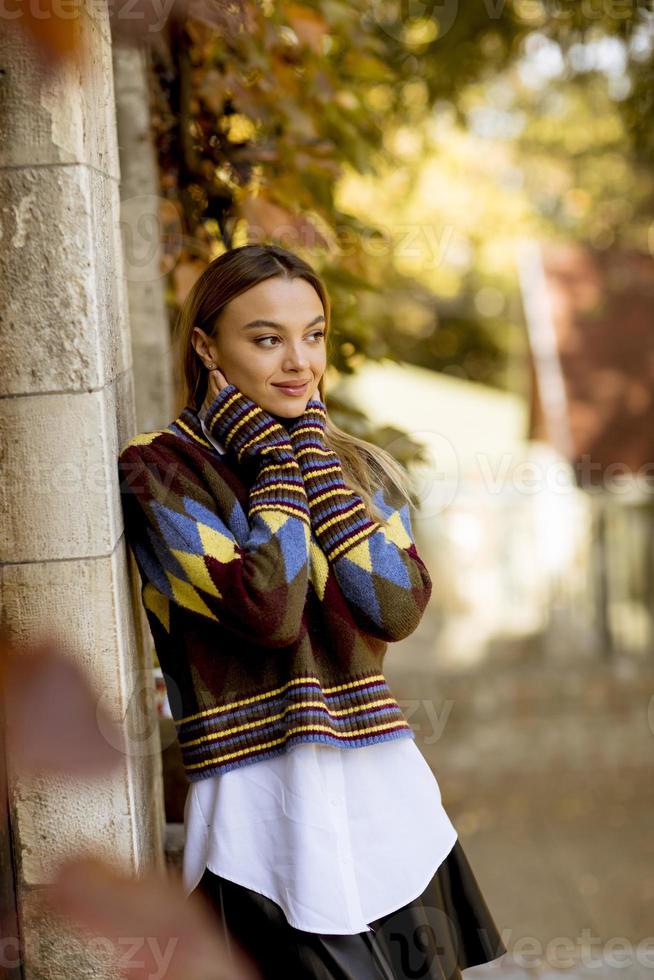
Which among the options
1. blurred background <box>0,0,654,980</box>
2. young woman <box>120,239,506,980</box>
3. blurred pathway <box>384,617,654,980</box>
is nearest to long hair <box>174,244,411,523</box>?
young woman <box>120,239,506,980</box>

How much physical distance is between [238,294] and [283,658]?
60cm

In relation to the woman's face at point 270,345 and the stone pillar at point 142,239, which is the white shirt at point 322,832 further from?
the stone pillar at point 142,239

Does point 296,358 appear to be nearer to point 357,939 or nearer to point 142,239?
point 357,939

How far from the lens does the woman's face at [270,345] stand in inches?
70.6

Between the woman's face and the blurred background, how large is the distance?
0.19 metres

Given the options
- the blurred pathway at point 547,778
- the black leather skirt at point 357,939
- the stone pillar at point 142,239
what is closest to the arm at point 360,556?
the black leather skirt at point 357,939

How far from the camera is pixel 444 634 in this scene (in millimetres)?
7227

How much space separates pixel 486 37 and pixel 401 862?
3914 millimetres

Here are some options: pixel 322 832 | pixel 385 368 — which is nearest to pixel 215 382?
pixel 322 832

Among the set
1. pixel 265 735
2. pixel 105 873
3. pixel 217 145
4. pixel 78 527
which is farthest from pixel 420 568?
pixel 217 145

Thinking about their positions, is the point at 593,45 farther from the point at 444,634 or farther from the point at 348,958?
the point at 348,958

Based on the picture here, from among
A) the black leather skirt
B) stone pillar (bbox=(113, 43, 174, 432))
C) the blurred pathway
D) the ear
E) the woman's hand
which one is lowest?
the blurred pathway

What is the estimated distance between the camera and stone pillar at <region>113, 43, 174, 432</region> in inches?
107

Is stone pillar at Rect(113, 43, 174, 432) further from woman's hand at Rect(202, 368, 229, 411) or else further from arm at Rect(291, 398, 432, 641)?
arm at Rect(291, 398, 432, 641)
